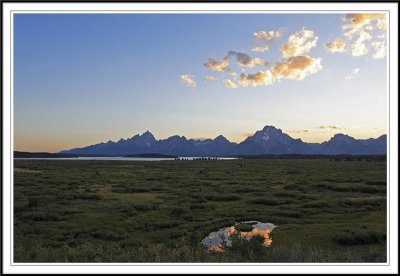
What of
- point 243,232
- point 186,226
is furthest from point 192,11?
point 186,226

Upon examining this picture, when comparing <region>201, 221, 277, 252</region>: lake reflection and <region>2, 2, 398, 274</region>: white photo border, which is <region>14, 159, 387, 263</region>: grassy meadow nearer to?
<region>201, 221, 277, 252</region>: lake reflection

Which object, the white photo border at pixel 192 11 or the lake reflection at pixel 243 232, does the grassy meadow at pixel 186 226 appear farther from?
the white photo border at pixel 192 11

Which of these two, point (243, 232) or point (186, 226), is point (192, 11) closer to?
point (243, 232)

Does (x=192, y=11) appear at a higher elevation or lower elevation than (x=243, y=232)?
higher

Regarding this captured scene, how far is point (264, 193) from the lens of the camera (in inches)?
1258

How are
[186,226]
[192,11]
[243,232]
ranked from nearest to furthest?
[192,11] < [243,232] < [186,226]

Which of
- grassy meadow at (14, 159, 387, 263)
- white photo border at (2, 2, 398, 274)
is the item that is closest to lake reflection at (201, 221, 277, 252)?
grassy meadow at (14, 159, 387, 263)

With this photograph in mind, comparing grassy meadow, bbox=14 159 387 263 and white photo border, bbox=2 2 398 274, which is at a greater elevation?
white photo border, bbox=2 2 398 274

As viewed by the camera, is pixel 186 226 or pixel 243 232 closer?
pixel 243 232

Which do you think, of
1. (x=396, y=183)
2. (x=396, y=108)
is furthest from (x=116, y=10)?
(x=396, y=183)

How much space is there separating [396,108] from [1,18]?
6.97m

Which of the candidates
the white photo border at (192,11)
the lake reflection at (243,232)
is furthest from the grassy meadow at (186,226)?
the white photo border at (192,11)

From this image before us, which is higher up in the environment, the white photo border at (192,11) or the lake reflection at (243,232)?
the white photo border at (192,11)

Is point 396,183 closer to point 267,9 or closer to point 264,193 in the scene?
point 267,9
